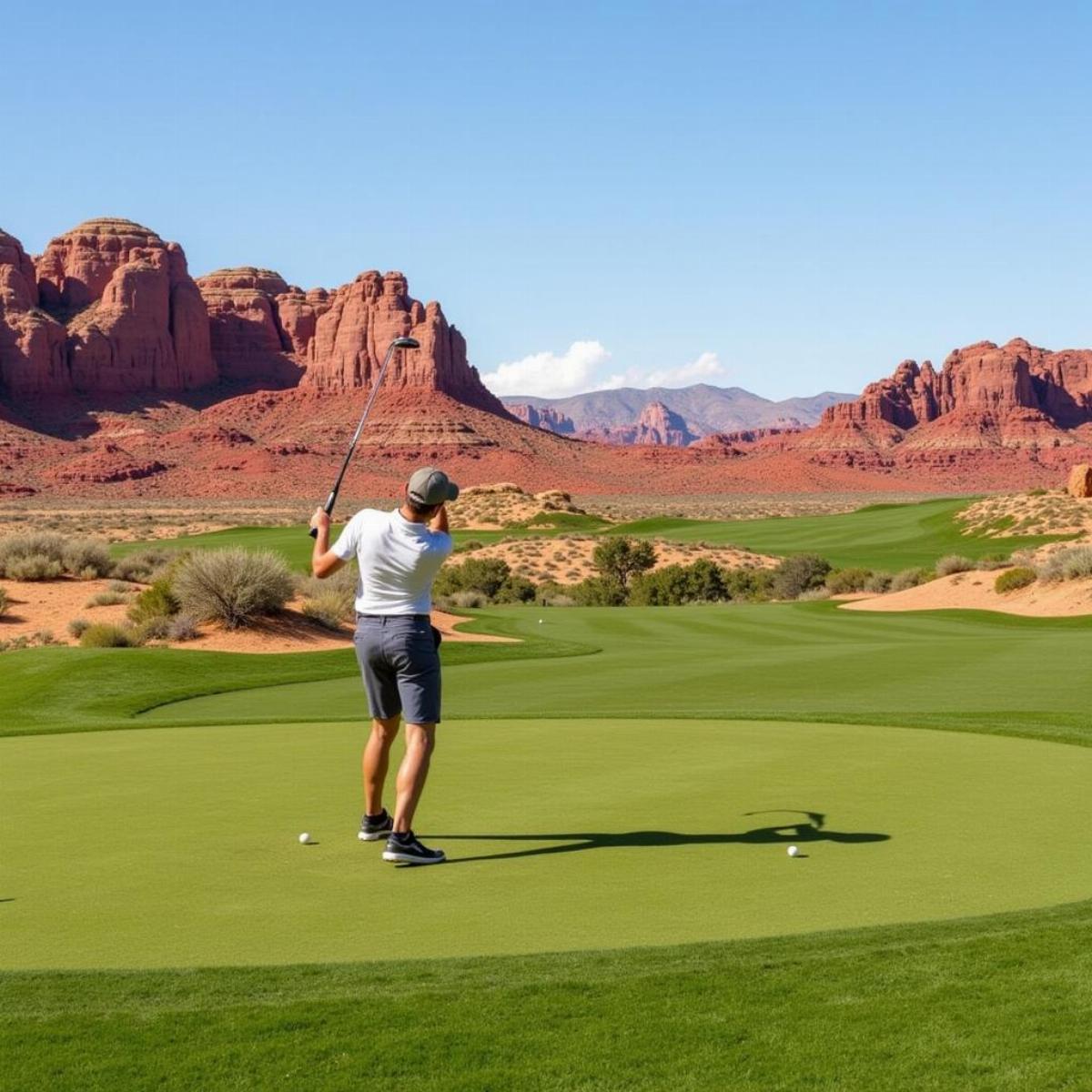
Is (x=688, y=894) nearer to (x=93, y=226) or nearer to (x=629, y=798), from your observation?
(x=629, y=798)

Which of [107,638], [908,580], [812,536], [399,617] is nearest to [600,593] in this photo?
[908,580]

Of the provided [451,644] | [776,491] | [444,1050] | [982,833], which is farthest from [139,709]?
[776,491]

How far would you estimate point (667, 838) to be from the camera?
8031mm

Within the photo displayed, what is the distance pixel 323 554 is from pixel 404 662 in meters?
0.79

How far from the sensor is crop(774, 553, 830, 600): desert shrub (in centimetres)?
5019

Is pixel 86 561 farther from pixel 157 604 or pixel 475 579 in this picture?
pixel 475 579

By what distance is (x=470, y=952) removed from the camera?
5.81 metres

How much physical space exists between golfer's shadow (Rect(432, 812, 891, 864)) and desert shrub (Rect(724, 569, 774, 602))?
41749mm

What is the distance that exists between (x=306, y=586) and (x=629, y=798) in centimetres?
2064

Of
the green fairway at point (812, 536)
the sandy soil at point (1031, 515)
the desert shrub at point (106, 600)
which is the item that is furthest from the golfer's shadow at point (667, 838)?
the sandy soil at point (1031, 515)

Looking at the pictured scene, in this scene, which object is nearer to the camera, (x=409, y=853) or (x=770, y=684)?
(x=409, y=853)

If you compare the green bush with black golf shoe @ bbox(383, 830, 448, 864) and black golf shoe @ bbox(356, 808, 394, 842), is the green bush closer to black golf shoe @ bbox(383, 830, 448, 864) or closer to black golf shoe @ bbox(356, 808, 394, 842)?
black golf shoe @ bbox(356, 808, 394, 842)

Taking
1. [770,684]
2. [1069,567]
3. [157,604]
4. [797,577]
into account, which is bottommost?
[797,577]

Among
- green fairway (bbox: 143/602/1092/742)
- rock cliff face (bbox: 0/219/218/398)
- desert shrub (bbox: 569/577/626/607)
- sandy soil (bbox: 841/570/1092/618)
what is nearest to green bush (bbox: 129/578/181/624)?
green fairway (bbox: 143/602/1092/742)
